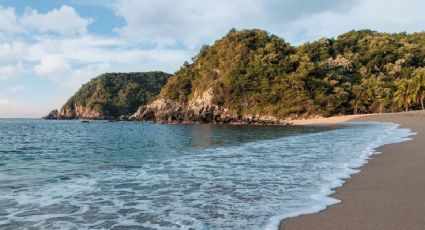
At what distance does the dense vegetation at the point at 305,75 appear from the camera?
91.8 meters

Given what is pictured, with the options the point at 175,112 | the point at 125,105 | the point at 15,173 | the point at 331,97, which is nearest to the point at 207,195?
the point at 15,173

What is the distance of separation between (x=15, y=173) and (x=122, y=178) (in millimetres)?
5123

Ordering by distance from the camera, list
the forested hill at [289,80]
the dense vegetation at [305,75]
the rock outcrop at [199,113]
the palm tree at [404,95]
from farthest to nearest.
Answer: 1. the rock outcrop at [199,113]
2. the forested hill at [289,80]
3. the dense vegetation at [305,75]
4. the palm tree at [404,95]

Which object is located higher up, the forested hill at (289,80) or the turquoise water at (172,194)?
the forested hill at (289,80)

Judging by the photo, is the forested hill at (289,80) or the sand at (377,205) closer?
the sand at (377,205)

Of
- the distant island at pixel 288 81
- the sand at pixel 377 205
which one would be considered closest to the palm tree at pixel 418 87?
the distant island at pixel 288 81

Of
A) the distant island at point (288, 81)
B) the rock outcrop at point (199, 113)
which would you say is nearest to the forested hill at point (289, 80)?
the distant island at point (288, 81)

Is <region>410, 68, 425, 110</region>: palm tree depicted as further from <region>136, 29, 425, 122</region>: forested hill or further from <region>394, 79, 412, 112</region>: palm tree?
<region>394, 79, 412, 112</region>: palm tree

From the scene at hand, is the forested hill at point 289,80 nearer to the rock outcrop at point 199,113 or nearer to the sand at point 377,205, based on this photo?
the rock outcrop at point 199,113

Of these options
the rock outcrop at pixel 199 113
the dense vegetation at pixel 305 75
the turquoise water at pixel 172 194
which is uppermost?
the dense vegetation at pixel 305 75

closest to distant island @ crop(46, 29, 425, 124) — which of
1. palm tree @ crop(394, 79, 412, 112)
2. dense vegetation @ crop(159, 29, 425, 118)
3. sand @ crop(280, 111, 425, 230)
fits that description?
dense vegetation @ crop(159, 29, 425, 118)

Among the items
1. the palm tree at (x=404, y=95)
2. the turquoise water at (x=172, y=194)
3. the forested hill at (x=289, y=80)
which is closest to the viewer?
the turquoise water at (x=172, y=194)

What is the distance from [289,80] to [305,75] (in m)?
4.33

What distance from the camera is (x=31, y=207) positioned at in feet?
26.0
